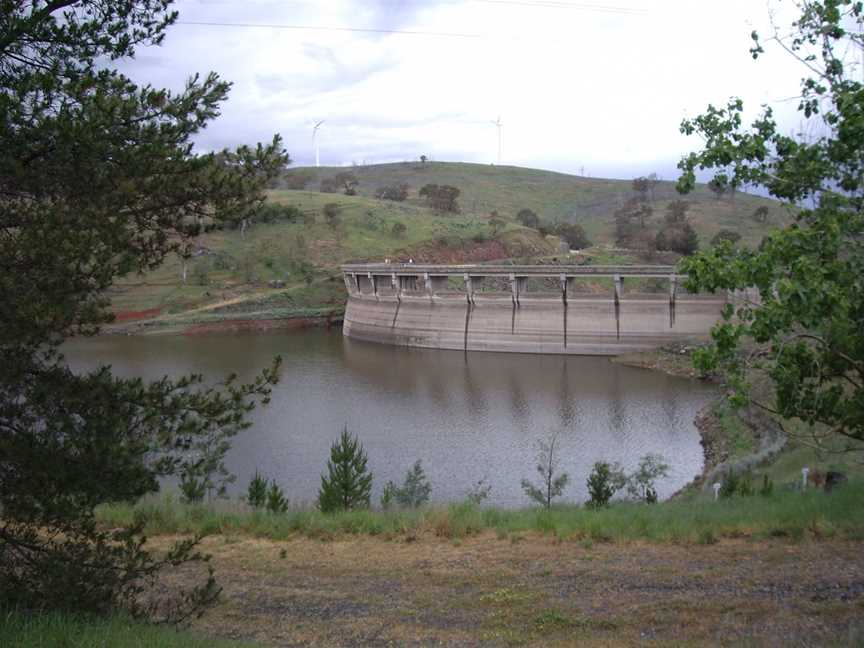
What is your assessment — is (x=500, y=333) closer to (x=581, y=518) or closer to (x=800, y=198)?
(x=581, y=518)

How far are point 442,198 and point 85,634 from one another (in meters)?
91.7

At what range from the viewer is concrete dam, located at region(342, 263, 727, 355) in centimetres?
4109

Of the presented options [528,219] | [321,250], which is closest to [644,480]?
[321,250]

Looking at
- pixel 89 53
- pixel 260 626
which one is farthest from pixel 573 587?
pixel 89 53

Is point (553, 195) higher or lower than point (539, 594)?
higher

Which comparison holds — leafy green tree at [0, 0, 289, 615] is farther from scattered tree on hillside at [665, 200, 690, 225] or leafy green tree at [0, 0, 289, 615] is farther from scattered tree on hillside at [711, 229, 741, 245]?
scattered tree on hillside at [665, 200, 690, 225]

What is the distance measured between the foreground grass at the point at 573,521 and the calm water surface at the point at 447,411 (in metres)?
5.34

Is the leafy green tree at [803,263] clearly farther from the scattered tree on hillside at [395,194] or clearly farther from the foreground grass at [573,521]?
the scattered tree on hillside at [395,194]

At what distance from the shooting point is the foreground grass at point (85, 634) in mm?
4848

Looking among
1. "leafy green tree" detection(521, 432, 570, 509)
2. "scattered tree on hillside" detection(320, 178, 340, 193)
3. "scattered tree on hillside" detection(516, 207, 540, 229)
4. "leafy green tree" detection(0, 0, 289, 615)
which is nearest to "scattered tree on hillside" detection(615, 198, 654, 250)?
"scattered tree on hillside" detection(516, 207, 540, 229)

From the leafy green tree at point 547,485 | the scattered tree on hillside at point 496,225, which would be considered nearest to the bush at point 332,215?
the scattered tree on hillside at point 496,225

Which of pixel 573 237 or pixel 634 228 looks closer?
pixel 573 237

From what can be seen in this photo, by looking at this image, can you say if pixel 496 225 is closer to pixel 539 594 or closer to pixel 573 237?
pixel 573 237

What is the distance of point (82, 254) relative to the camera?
595 centimetres
